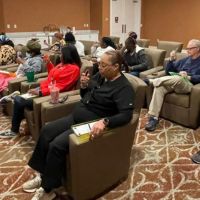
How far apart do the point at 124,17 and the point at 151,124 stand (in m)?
7.93

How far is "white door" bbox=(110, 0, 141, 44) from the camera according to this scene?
1023cm

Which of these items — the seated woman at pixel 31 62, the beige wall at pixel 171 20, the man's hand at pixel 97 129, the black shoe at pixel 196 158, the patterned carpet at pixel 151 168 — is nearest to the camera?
the man's hand at pixel 97 129

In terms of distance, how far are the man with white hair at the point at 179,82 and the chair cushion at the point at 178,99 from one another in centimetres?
5

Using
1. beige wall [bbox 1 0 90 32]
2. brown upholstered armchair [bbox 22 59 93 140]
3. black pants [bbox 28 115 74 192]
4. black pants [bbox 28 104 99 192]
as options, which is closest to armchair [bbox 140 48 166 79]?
brown upholstered armchair [bbox 22 59 93 140]

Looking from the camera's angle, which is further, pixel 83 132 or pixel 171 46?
pixel 171 46

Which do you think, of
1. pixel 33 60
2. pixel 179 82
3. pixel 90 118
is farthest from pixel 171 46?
pixel 90 118

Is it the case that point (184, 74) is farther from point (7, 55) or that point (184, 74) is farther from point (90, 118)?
point (7, 55)

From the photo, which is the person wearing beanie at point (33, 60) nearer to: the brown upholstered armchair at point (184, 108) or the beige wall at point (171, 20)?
the brown upholstered armchair at point (184, 108)

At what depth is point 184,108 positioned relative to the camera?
3.49 metres

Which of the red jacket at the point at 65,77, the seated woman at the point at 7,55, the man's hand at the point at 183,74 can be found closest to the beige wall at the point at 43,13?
the seated woman at the point at 7,55

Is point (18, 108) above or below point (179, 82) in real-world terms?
below

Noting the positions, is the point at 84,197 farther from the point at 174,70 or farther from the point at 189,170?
the point at 174,70

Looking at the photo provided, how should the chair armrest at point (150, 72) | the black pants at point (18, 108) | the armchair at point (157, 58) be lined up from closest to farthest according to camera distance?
the black pants at point (18, 108) < the chair armrest at point (150, 72) < the armchair at point (157, 58)

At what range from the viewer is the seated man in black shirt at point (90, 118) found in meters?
2.07
